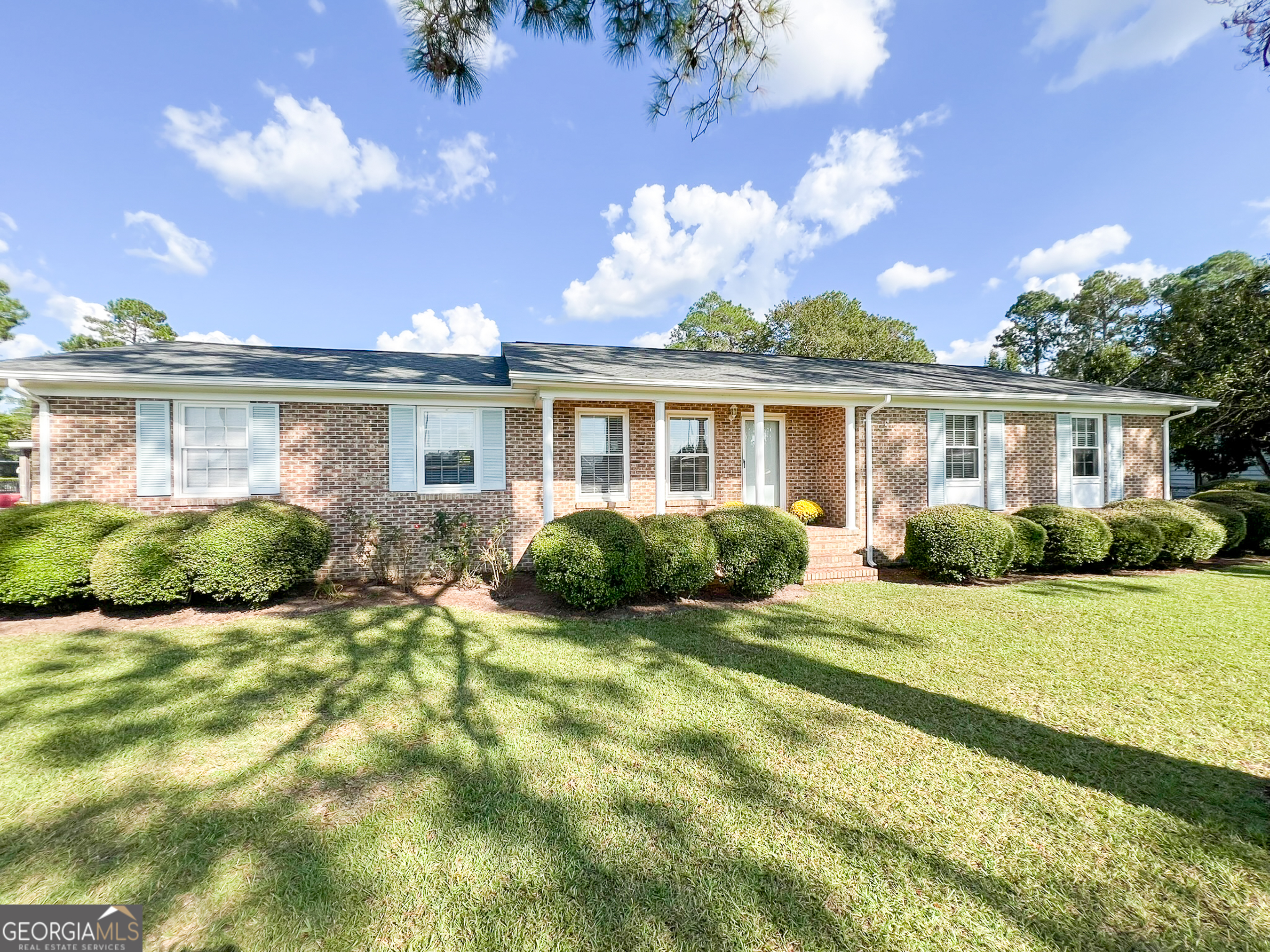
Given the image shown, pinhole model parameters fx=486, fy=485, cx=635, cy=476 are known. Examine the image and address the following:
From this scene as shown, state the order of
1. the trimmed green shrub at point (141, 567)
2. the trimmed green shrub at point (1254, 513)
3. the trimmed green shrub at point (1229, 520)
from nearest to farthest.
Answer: the trimmed green shrub at point (141, 567) < the trimmed green shrub at point (1229, 520) < the trimmed green shrub at point (1254, 513)

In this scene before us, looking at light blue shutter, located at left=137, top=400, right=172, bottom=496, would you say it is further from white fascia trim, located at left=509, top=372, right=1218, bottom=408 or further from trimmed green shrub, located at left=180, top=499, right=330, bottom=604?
white fascia trim, located at left=509, top=372, right=1218, bottom=408

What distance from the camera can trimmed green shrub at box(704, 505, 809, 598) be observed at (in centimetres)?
A: 700

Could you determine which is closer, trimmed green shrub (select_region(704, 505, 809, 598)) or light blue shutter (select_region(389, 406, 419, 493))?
trimmed green shrub (select_region(704, 505, 809, 598))

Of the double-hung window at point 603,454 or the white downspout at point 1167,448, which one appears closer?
the double-hung window at point 603,454

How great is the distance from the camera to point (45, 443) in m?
7.14

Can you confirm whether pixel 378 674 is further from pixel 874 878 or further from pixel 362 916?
pixel 874 878

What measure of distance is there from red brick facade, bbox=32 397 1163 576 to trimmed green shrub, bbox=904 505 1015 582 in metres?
1.69

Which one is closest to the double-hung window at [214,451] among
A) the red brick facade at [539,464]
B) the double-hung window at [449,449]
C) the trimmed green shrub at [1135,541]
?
the red brick facade at [539,464]

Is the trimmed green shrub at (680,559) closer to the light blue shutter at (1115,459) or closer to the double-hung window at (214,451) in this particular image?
the double-hung window at (214,451)

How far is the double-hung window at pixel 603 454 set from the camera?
A: 9.57m

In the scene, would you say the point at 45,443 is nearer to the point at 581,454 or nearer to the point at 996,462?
the point at 581,454

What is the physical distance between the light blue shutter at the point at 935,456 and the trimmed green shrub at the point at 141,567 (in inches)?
496

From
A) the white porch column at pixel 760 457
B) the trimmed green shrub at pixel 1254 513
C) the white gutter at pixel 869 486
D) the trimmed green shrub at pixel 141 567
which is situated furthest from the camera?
the trimmed green shrub at pixel 1254 513

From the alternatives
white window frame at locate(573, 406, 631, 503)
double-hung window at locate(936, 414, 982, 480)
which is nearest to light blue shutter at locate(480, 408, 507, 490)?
white window frame at locate(573, 406, 631, 503)
